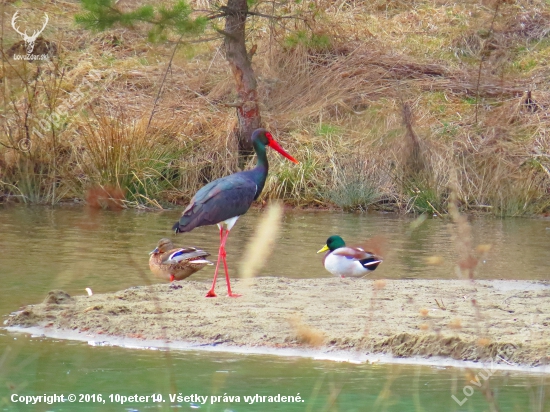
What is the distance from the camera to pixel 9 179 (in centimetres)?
1519

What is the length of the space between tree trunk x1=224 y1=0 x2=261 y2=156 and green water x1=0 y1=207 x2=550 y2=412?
1.72 metres

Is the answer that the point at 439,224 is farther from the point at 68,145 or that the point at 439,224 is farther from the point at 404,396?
the point at 404,396

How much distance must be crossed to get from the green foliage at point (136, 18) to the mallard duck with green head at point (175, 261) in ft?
18.2

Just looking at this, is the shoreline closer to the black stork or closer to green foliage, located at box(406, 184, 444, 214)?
the black stork

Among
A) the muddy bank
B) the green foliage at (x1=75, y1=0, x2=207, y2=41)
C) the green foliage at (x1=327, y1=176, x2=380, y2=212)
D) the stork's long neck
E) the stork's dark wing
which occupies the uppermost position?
the green foliage at (x1=75, y1=0, x2=207, y2=41)

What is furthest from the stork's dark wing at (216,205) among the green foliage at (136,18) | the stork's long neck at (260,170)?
the green foliage at (136,18)

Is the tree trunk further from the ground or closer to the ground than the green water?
further from the ground

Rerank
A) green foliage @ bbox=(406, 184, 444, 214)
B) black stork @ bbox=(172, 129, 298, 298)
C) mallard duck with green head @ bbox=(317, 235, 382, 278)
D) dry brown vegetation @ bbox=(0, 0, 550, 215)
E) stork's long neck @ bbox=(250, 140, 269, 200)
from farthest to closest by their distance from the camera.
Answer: dry brown vegetation @ bbox=(0, 0, 550, 215), green foliage @ bbox=(406, 184, 444, 214), stork's long neck @ bbox=(250, 140, 269, 200), mallard duck with green head @ bbox=(317, 235, 382, 278), black stork @ bbox=(172, 129, 298, 298)

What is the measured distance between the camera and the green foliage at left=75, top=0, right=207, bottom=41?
13.8m

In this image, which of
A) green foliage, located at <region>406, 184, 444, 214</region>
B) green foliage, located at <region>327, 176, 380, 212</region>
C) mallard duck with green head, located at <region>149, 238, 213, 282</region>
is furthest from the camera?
green foliage, located at <region>327, 176, 380, 212</region>

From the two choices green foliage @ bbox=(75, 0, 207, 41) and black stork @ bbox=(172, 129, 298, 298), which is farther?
green foliage @ bbox=(75, 0, 207, 41)

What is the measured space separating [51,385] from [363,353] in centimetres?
197

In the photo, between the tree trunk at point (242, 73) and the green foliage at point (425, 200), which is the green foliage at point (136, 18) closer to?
the tree trunk at point (242, 73)

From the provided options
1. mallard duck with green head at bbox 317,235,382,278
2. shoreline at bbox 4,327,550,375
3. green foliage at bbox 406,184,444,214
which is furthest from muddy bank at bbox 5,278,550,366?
green foliage at bbox 406,184,444,214
